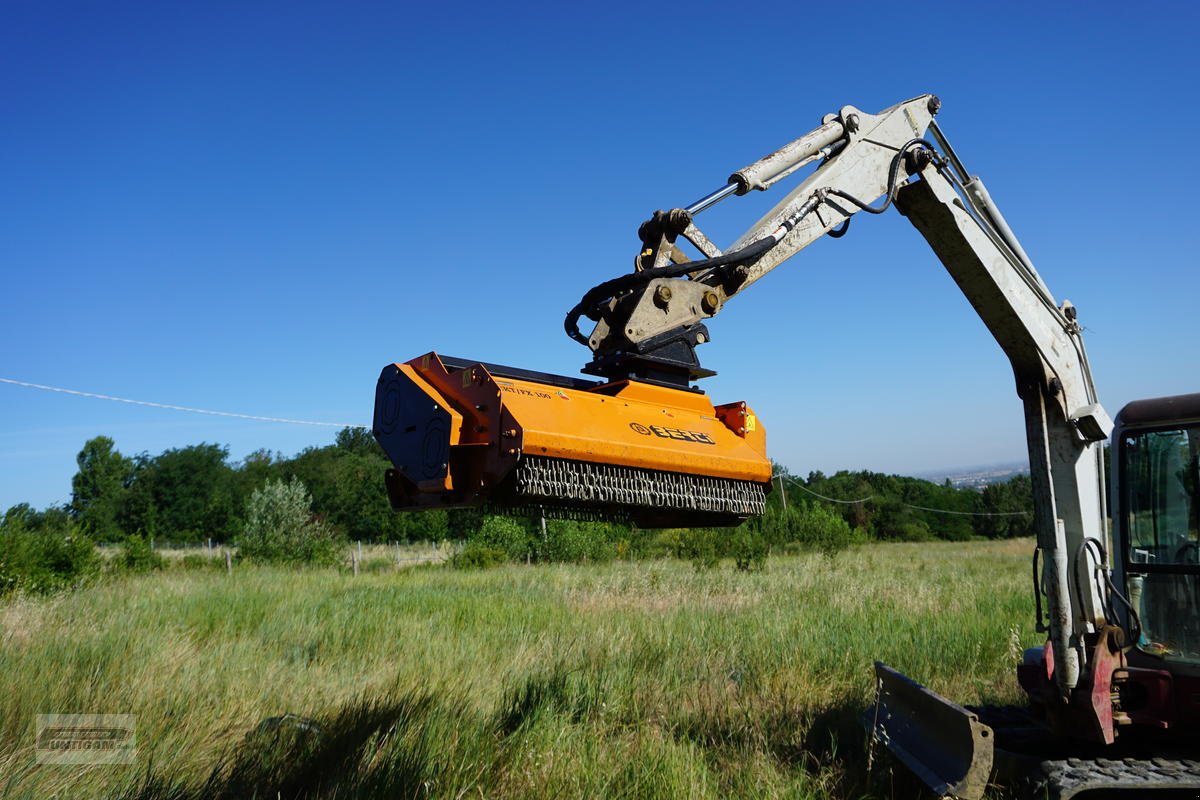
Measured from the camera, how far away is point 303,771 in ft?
15.3

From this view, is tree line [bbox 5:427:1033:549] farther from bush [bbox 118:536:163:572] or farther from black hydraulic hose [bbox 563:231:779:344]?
Answer: black hydraulic hose [bbox 563:231:779:344]

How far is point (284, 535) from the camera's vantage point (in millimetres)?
30750

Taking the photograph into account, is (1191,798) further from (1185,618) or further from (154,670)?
(154,670)

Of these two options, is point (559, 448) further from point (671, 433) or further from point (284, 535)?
point (284, 535)

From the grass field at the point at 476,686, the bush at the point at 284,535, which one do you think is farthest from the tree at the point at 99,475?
the grass field at the point at 476,686

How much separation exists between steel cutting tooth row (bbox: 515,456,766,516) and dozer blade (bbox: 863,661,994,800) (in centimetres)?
177

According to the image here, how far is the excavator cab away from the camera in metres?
4.52

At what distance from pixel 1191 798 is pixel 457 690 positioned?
16.6 feet

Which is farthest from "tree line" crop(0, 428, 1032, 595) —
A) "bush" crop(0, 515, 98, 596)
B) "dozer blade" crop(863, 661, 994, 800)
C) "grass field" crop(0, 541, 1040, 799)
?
"dozer blade" crop(863, 661, 994, 800)

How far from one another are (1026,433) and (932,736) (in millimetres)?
1918

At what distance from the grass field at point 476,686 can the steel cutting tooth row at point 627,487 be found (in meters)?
1.87

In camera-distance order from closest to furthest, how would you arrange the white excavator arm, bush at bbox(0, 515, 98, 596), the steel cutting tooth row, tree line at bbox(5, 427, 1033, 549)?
the steel cutting tooth row < the white excavator arm < bush at bbox(0, 515, 98, 596) < tree line at bbox(5, 427, 1033, 549)


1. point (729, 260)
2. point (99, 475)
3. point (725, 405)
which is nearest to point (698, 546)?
point (725, 405)

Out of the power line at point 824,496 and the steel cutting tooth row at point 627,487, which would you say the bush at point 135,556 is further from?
the power line at point 824,496
